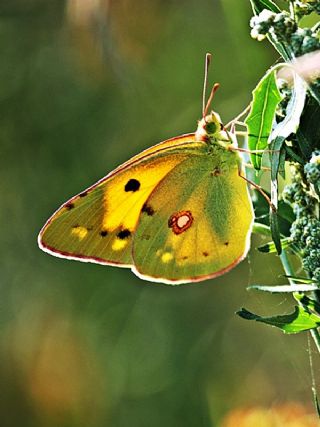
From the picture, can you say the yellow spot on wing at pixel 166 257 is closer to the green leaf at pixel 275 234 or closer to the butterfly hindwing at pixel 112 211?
the butterfly hindwing at pixel 112 211

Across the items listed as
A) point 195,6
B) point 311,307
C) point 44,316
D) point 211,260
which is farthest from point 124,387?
point 311,307

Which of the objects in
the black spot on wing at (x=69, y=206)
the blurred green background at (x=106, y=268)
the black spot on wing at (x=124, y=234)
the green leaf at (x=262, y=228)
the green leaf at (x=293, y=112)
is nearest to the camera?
→ the green leaf at (x=293, y=112)

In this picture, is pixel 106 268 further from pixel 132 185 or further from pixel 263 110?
pixel 263 110

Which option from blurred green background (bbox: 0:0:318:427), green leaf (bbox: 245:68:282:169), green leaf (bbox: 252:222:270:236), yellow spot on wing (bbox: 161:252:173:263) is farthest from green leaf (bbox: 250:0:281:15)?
blurred green background (bbox: 0:0:318:427)

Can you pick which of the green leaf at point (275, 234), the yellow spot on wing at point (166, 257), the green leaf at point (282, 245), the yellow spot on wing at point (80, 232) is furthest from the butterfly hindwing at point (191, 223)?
the green leaf at point (275, 234)

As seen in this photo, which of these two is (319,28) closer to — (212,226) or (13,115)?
(212,226)

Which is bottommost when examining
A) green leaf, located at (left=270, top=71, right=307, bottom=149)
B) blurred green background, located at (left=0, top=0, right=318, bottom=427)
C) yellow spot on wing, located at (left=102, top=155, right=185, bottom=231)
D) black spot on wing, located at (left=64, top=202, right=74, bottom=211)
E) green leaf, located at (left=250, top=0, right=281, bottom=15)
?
blurred green background, located at (left=0, top=0, right=318, bottom=427)

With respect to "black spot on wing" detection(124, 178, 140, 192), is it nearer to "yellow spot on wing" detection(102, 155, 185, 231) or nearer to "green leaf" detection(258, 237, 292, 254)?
"yellow spot on wing" detection(102, 155, 185, 231)
